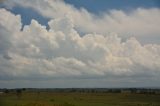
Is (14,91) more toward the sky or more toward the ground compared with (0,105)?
more toward the sky

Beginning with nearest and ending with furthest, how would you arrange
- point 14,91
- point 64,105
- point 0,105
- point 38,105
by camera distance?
point 0,105, point 38,105, point 64,105, point 14,91

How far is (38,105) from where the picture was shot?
4919 centimetres

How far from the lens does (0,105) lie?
1373cm

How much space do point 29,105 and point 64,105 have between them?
7.40 metres

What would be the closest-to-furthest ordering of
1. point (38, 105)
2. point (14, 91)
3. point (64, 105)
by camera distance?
1. point (38, 105)
2. point (64, 105)
3. point (14, 91)

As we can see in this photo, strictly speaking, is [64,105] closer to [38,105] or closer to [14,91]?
[38,105]

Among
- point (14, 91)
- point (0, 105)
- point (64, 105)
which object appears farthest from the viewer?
point (14, 91)

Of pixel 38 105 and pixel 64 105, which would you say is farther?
pixel 64 105

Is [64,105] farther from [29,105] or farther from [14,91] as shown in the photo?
[14,91]

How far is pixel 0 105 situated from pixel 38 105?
3589cm

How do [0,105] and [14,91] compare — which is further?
[14,91]

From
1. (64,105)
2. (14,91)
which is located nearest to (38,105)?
(64,105)

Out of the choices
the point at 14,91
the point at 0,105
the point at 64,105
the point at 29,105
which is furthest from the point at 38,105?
the point at 14,91

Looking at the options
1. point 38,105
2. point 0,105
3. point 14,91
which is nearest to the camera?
point 0,105
